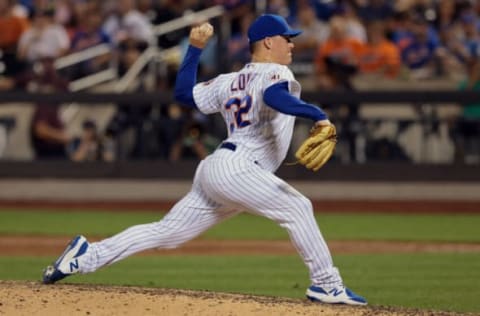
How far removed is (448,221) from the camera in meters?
14.4

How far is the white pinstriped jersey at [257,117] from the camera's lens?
22.1ft

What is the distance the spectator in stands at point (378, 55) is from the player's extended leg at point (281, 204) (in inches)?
367

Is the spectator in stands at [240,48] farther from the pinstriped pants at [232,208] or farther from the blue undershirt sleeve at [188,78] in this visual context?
the pinstriped pants at [232,208]

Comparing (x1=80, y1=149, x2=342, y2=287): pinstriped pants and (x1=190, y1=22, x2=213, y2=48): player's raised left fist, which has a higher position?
(x1=190, y1=22, x2=213, y2=48): player's raised left fist

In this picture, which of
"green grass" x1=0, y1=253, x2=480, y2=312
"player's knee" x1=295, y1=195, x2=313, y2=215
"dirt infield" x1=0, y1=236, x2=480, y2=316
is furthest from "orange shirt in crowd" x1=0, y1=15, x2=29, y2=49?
"player's knee" x1=295, y1=195, x2=313, y2=215

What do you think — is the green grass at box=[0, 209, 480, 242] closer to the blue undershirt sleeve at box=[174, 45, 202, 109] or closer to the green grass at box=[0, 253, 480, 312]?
the green grass at box=[0, 253, 480, 312]

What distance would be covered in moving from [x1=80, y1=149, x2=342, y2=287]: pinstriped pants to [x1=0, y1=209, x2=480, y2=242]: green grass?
590 centimetres

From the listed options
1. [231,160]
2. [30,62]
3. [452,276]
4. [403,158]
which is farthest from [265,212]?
[30,62]

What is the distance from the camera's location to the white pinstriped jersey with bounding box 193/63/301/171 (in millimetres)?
6742

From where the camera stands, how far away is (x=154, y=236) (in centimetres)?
691

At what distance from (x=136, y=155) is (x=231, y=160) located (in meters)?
9.58

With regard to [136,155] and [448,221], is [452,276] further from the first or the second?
[136,155]

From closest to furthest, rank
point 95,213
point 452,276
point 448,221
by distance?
Result: point 452,276 → point 448,221 → point 95,213

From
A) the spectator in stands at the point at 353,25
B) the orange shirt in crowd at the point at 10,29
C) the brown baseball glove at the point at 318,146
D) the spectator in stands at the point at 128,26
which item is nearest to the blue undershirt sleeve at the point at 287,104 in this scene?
the brown baseball glove at the point at 318,146
